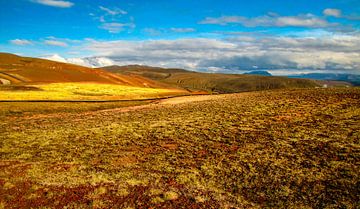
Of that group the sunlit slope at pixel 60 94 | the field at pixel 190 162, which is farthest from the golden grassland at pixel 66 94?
the field at pixel 190 162

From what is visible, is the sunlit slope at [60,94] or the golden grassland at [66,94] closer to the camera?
the sunlit slope at [60,94]

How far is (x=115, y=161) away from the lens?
21.1m

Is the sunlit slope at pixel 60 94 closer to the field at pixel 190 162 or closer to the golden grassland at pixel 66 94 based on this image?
the golden grassland at pixel 66 94

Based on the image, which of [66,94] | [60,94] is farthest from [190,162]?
[66,94]

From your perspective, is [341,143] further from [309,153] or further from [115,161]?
[115,161]

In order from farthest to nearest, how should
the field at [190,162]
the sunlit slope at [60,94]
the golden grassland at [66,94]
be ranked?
the golden grassland at [66,94] < the sunlit slope at [60,94] < the field at [190,162]

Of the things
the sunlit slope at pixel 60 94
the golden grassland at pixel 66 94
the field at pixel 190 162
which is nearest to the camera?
the field at pixel 190 162

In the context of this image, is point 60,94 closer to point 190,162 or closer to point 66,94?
point 66,94

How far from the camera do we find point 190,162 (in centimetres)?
2052

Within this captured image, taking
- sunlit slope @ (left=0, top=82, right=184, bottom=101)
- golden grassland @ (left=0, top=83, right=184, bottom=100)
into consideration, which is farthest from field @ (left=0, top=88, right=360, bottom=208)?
golden grassland @ (left=0, top=83, right=184, bottom=100)

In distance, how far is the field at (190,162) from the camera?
1499 cm

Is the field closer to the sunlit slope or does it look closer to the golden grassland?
the sunlit slope

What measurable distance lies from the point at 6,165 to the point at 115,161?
7.55 m

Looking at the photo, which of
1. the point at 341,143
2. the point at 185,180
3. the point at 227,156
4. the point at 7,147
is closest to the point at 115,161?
the point at 185,180
